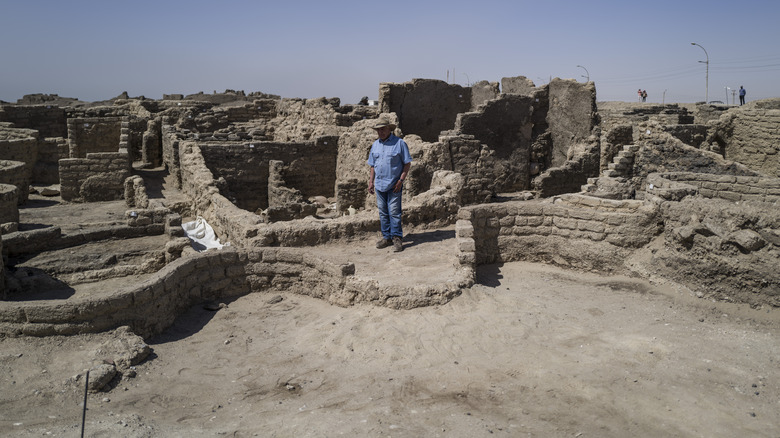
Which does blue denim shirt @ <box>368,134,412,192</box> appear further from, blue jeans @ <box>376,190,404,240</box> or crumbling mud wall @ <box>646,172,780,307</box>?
crumbling mud wall @ <box>646,172,780,307</box>

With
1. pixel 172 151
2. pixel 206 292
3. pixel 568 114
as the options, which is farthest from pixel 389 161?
pixel 568 114

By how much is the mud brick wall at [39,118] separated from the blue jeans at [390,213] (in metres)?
19.3

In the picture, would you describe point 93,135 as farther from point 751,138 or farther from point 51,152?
point 751,138

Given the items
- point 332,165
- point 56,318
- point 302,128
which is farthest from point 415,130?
point 56,318

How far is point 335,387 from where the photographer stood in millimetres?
4418

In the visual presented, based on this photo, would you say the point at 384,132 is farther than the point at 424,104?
No

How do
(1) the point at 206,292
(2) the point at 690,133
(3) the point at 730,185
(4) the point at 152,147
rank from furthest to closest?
(4) the point at 152,147, (2) the point at 690,133, (3) the point at 730,185, (1) the point at 206,292

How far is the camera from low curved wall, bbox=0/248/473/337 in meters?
4.91

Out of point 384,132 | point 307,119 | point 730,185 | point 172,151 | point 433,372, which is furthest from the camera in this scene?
point 307,119

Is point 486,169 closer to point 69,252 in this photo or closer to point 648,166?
point 648,166

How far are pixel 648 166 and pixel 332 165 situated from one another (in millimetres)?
6982

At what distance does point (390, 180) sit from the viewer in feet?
24.3

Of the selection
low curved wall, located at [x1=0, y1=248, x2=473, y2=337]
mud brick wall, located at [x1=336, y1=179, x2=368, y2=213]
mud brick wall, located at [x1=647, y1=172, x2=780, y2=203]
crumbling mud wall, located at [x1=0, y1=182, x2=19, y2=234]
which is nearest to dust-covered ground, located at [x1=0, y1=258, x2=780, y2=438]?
low curved wall, located at [x1=0, y1=248, x2=473, y2=337]

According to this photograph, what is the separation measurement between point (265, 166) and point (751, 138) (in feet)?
41.8
